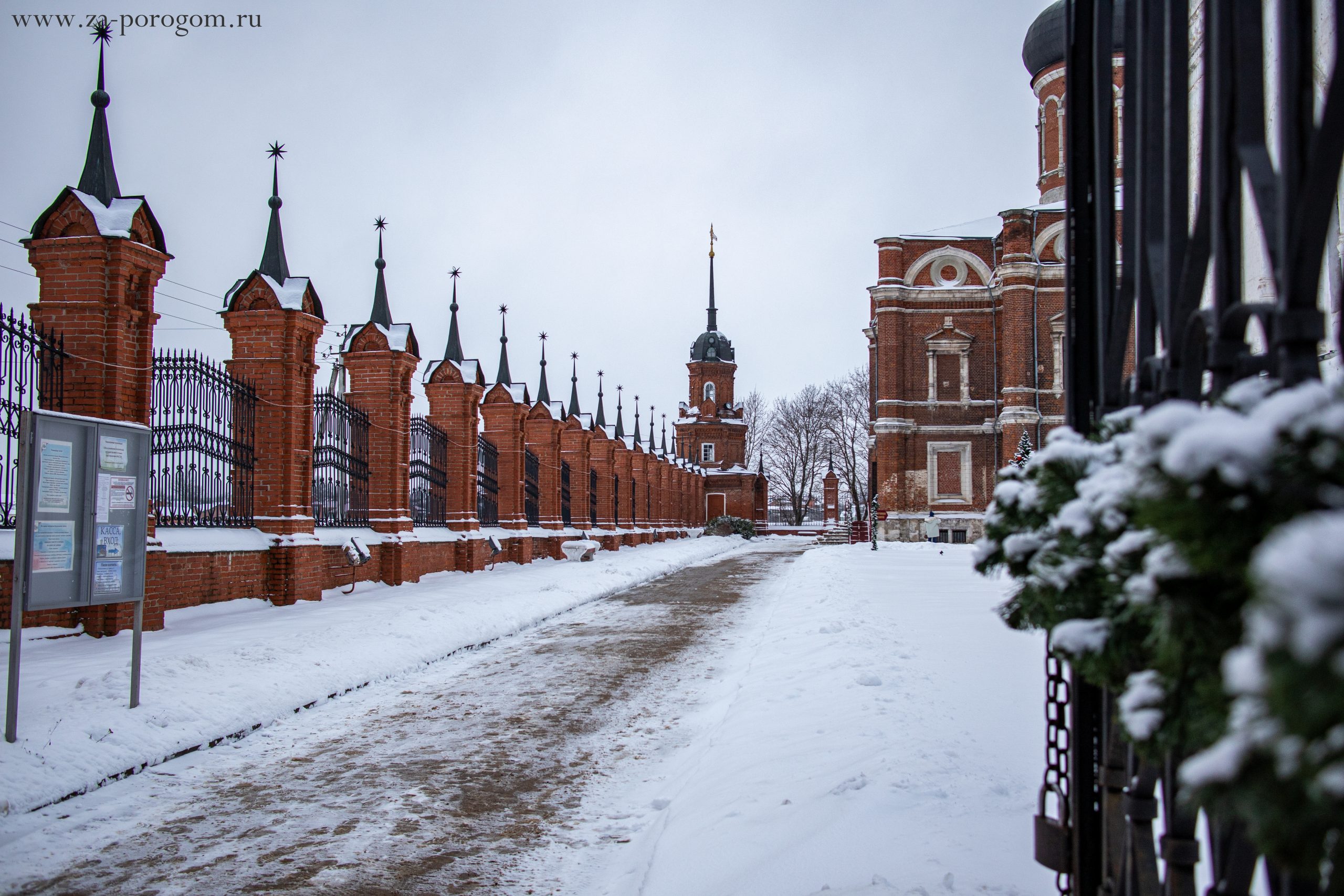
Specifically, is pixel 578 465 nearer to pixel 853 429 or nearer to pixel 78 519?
pixel 78 519

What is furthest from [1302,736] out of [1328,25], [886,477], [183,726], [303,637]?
[886,477]

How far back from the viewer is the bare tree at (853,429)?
6400 cm

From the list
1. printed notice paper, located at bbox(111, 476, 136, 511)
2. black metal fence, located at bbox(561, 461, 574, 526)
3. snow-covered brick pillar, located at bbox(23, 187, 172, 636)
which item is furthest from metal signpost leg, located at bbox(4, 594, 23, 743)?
black metal fence, located at bbox(561, 461, 574, 526)

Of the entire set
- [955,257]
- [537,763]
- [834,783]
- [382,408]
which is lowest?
[537,763]

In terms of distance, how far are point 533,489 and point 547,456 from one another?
1033 mm

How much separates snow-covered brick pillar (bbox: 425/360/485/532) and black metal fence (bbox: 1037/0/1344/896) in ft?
52.3

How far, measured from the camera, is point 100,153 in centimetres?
Answer: 952

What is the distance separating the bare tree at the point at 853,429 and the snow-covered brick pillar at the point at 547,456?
4011 cm

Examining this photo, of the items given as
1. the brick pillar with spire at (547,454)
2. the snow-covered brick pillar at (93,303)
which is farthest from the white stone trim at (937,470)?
the snow-covered brick pillar at (93,303)

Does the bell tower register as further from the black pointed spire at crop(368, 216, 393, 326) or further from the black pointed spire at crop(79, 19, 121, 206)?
the black pointed spire at crop(79, 19, 121, 206)

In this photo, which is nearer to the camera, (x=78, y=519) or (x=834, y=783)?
(x=834, y=783)

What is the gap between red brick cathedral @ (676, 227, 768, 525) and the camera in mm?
65562

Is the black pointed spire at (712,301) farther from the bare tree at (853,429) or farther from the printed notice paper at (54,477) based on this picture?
the printed notice paper at (54,477)

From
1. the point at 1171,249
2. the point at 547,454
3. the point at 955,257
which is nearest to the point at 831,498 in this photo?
the point at 955,257
